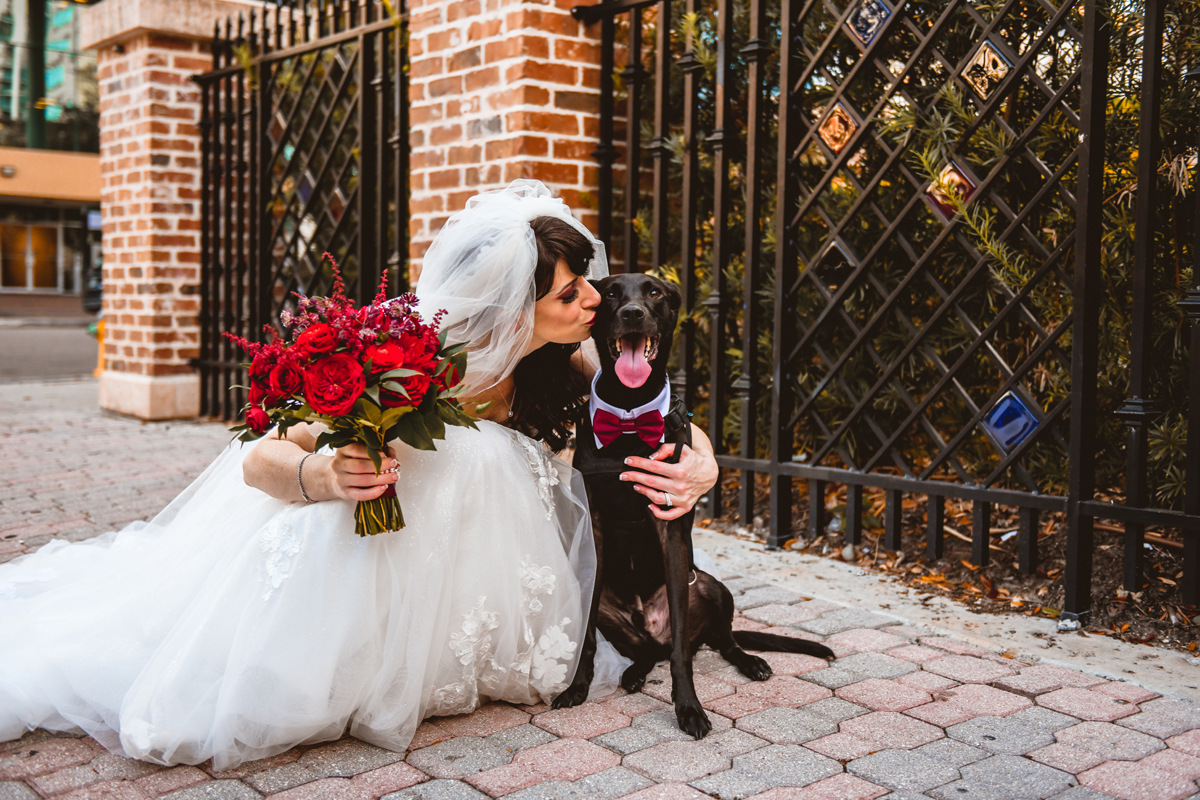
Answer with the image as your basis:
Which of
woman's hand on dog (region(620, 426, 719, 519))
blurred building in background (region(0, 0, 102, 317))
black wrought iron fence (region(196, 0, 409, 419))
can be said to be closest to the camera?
woman's hand on dog (region(620, 426, 719, 519))

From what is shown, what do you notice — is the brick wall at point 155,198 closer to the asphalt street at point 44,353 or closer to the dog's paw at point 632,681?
the asphalt street at point 44,353

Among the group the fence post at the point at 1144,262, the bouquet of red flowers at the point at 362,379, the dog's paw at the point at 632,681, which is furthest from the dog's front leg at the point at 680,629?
the fence post at the point at 1144,262

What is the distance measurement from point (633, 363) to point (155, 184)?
19.7 ft

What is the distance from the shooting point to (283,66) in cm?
727

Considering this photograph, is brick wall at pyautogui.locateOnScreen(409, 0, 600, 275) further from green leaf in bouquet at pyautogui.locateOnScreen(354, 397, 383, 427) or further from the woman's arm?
green leaf in bouquet at pyautogui.locateOnScreen(354, 397, 383, 427)

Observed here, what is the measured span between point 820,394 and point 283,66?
509cm

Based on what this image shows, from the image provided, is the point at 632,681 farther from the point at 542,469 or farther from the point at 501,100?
the point at 501,100

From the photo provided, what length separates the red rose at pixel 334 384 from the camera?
7.09 feet

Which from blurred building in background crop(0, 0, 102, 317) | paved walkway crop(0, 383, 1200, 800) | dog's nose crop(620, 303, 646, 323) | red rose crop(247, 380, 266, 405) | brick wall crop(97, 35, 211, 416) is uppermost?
blurred building in background crop(0, 0, 102, 317)

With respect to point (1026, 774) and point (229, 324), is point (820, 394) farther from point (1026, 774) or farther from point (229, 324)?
point (229, 324)

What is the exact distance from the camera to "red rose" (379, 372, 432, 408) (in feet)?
7.36

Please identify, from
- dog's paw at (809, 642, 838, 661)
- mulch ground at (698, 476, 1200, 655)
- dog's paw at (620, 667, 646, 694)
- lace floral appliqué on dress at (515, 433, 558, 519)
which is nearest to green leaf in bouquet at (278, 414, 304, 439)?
lace floral appliqué on dress at (515, 433, 558, 519)

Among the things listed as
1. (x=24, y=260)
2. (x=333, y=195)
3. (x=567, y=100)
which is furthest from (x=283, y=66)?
(x=24, y=260)

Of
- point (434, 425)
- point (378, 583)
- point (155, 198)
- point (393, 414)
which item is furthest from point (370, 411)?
point (155, 198)
